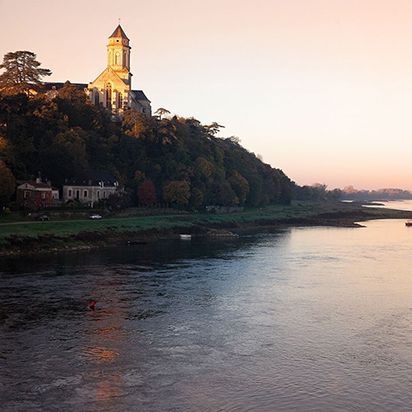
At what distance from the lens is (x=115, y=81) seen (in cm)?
13738

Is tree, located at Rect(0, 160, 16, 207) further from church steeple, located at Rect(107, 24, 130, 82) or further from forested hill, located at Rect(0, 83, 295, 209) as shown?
church steeple, located at Rect(107, 24, 130, 82)

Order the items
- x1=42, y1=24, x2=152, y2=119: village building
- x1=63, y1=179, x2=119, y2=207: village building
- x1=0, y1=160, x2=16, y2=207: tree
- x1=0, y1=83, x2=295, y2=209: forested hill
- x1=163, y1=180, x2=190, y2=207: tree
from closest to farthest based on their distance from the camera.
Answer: x1=0, y1=160, x2=16, y2=207: tree, x1=63, y1=179, x2=119, y2=207: village building, x1=0, y1=83, x2=295, y2=209: forested hill, x1=163, y1=180, x2=190, y2=207: tree, x1=42, y1=24, x2=152, y2=119: village building

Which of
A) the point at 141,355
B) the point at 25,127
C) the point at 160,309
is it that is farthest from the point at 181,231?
the point at 141,355

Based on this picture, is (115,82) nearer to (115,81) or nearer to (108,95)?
(115,81)

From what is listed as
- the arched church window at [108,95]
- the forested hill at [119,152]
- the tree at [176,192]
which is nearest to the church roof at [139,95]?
the arched church window at [108,95]

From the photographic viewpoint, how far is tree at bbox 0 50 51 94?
122100mm

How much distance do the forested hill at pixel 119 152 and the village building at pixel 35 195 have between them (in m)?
4.98

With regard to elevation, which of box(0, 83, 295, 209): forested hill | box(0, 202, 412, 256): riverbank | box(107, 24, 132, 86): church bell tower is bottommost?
box(0, 202, 412, 256): riverbank

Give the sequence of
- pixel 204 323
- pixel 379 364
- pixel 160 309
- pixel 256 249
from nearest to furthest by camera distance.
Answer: pixel 379 364, pixel 204 323, pixel 160 309, pixel 256 249

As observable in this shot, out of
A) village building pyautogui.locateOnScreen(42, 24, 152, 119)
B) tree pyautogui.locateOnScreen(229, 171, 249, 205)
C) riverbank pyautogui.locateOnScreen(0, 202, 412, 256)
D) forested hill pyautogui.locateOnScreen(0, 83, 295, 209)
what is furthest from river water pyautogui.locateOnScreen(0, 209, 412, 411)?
village building pyautogui.locateOnScreen(42, 24, 152, 119)

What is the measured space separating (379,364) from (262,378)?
21.3 ft

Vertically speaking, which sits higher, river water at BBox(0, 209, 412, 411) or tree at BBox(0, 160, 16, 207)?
tree at BBox(0, 160, 16, 207)

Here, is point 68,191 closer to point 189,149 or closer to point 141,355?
point 189,149

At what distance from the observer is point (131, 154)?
116 metres
